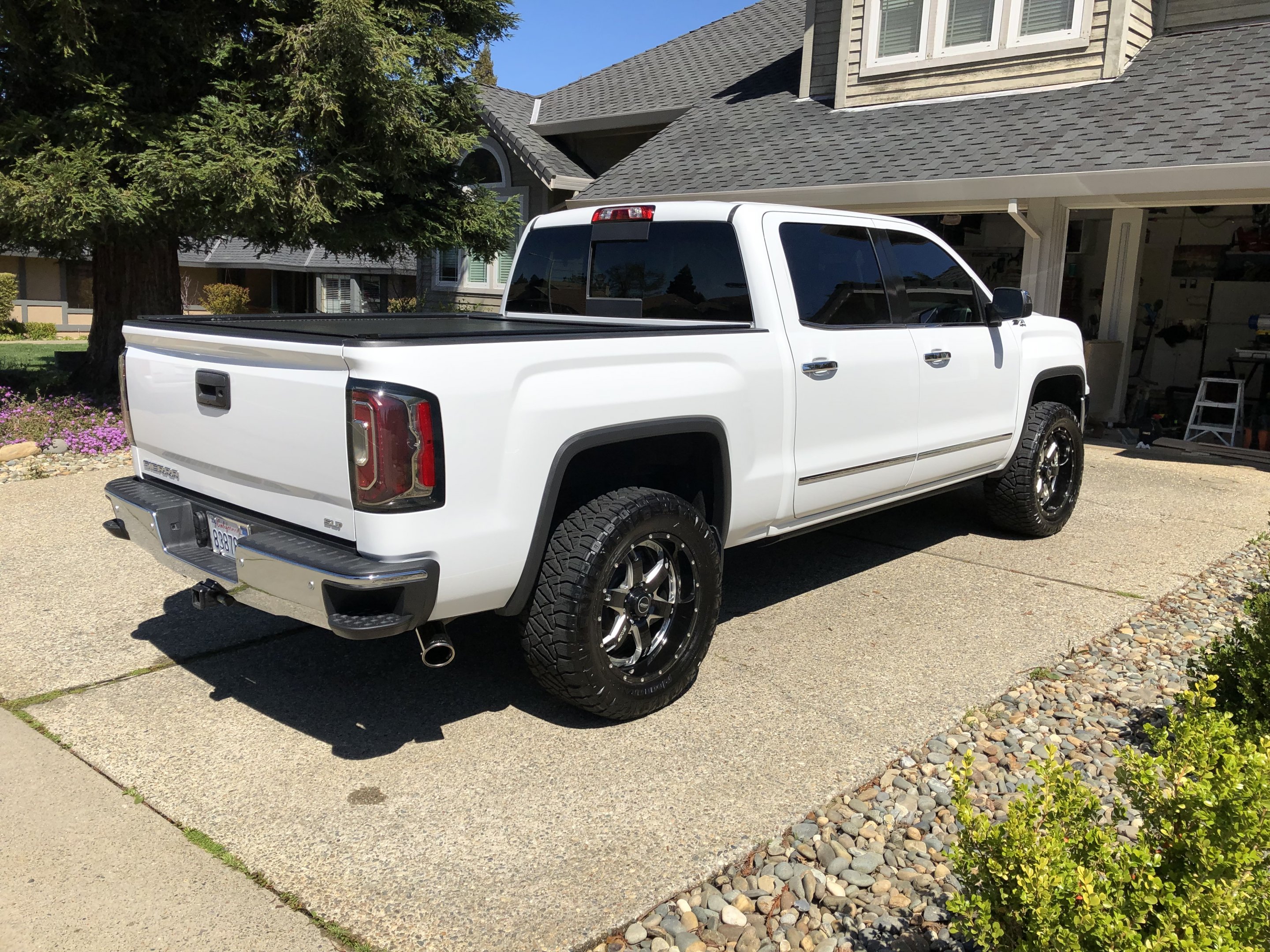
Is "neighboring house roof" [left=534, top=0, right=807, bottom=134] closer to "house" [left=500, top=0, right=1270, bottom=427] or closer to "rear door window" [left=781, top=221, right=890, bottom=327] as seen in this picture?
"house" [left=500, top=0, right=1270, bottom=427]

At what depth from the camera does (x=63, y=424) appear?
9.66m

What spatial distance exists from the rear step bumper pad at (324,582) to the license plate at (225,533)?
0.03 meters

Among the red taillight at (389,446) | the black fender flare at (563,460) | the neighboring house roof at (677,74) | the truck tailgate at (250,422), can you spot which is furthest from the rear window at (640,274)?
the neighboring house roof at (677,74)

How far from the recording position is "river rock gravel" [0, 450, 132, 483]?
8.31 meters

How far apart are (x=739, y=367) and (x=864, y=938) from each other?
7.37ft

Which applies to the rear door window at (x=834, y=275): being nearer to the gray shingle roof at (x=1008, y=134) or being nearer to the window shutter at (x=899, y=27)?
the gray shingle roof at (x=1008, y=134)

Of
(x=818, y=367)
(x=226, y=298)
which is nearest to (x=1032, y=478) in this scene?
(x=818, y=367)

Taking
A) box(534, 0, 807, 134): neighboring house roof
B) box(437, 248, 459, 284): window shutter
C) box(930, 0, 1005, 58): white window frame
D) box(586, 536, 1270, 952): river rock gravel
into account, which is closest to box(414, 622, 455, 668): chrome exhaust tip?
box(586, 536, 1270, 952): river rock gravel

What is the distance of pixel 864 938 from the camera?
8.88ft

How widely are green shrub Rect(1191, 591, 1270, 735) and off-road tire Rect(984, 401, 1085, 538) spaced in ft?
7.99

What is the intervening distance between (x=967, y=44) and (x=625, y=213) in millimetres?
9294

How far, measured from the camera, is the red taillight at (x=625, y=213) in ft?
16.0

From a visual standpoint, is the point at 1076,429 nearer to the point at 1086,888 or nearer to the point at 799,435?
the point at 799,435

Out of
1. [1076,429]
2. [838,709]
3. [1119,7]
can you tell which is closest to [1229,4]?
[1119,7]
